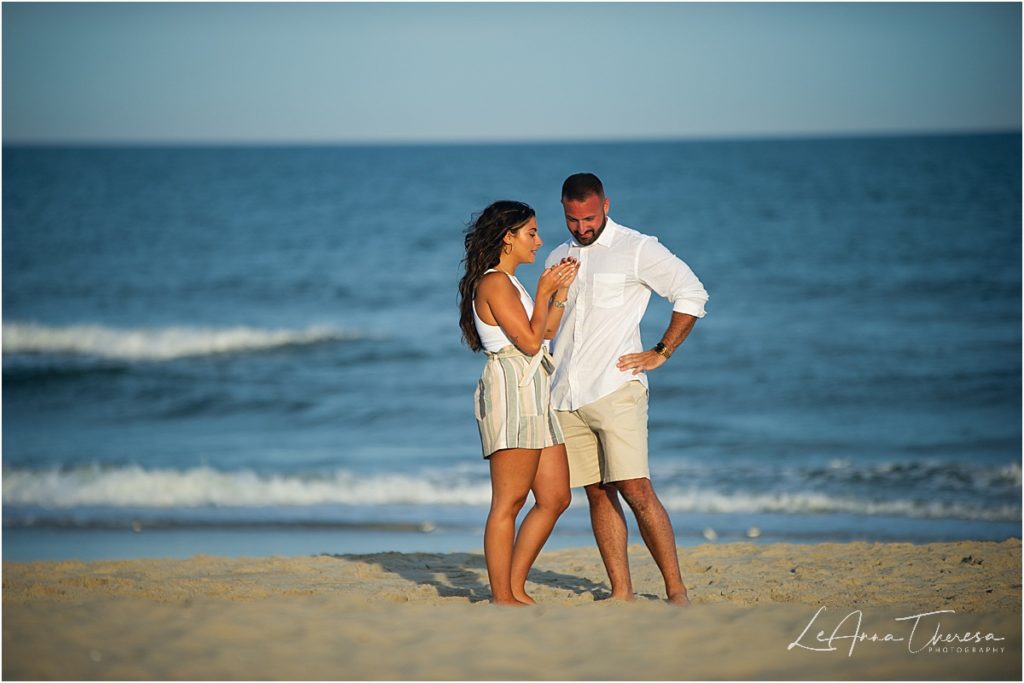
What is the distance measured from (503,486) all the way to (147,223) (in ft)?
106

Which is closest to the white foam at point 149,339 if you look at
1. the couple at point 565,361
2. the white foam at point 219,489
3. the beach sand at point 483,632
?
the white foam at point 219,489

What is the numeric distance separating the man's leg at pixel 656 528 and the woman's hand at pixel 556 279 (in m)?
0.96

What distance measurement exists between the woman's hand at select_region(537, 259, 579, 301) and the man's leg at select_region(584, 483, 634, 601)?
1057 mm

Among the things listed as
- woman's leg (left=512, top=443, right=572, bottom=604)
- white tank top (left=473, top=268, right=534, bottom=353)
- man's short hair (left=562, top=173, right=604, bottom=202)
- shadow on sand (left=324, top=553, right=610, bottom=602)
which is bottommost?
shadow on sand (left=324, top=553, right=610, bottom=602)

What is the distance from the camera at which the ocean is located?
8.62 metres

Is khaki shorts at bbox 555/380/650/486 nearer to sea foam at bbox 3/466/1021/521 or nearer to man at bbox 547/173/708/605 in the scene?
man at bbox 547/173/708/605

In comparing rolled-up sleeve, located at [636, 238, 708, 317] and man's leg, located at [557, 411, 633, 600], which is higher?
rolled-up sleeve, located at [636, 238, 708, 317]

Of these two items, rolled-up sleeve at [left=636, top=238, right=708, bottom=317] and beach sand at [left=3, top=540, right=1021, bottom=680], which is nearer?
beach sand at [left=3, top=540, right=1021, bottom=680]

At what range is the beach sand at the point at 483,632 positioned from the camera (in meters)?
4.02

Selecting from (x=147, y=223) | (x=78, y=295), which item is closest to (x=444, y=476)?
(x=78, y=295)

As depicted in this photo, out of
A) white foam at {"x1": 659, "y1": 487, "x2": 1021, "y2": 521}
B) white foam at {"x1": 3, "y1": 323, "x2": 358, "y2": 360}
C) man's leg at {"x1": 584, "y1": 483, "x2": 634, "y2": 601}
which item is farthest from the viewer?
white foam at {"x1": 3, "y1": 323, "x2": 358, "y2": 360}

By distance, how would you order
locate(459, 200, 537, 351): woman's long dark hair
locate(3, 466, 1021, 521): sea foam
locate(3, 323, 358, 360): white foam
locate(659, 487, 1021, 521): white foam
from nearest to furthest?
Answer: locate(459, 200, 537, 351): woman's long dark hair < locate(659, 487, 1021, 521): white foam < locate(3, 466, 1021, 521): sea foam < locate(3, 323, 358, 360): white foam

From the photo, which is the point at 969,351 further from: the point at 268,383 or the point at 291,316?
the point at 291,316

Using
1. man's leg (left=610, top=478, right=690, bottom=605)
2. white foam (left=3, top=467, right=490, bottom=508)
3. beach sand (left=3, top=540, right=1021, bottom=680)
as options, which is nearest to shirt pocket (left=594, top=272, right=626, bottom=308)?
Answer: man's leg (left=610, top=478, right=690, bottom=605)
